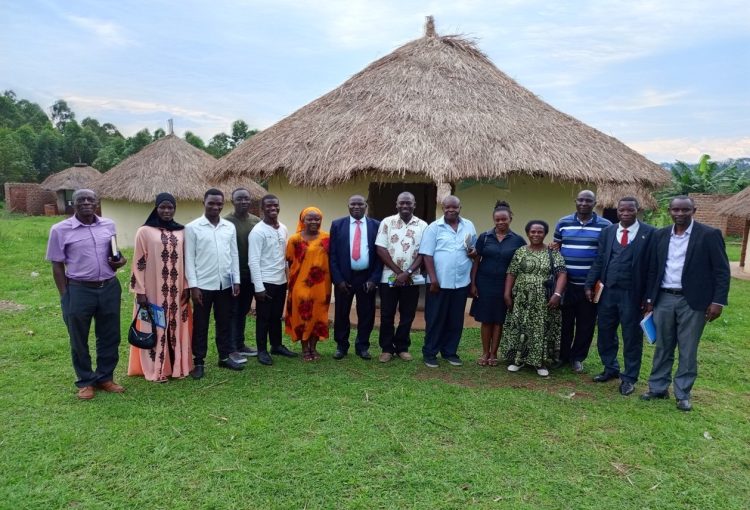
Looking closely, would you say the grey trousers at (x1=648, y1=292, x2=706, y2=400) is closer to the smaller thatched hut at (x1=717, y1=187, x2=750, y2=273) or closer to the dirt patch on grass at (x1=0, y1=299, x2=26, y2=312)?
the dirt patch on grass at (x1=0, y1=299, x2=26, y2=312)

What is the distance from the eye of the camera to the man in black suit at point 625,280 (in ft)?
13.2

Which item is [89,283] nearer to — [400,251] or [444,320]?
[400,251]

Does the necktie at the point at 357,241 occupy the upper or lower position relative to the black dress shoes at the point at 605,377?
upper

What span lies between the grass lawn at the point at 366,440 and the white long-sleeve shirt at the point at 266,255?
81 centimetres

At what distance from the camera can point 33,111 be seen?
49156 mm

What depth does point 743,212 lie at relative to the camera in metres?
12.1

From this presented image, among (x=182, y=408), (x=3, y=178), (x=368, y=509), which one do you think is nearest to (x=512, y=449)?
(x=368, y=509)

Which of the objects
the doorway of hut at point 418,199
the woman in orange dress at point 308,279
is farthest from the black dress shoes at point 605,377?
the doorway of hut at point 418,199

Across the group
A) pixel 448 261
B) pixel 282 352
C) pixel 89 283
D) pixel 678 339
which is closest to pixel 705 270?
pixel 678 339

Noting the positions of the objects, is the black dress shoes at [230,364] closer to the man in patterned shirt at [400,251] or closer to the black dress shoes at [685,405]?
the man in patterned shirt at [400,251]

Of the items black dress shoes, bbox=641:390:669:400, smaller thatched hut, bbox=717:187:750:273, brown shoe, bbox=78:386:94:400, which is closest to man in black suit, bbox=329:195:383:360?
brown shoe, bbox=78:386:94:400

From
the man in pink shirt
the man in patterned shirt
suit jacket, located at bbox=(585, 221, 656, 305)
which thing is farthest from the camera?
the man in patterned shirt

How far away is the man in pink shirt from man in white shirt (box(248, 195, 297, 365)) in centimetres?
106

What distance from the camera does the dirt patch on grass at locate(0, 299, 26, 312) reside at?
6.74m
